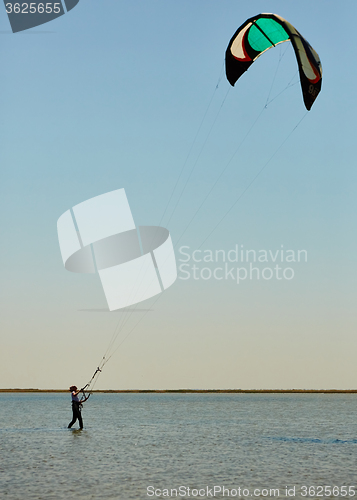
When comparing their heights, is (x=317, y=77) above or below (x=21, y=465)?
above

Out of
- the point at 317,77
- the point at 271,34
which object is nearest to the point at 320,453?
the point at 317,77

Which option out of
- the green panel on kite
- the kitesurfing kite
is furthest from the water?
the green panel on kite

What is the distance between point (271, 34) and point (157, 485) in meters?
10.5

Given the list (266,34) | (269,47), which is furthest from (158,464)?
(269,47)

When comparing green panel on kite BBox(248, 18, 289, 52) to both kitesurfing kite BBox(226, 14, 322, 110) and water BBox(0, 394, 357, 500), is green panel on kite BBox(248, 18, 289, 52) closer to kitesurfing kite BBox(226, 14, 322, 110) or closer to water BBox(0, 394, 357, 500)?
kitesurfing kite BBox(226, 14, 322, 110)

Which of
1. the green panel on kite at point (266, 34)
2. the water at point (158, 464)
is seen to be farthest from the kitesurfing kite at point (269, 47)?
the water at point (158, 464)

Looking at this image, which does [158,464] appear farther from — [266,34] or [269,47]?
[269,47]

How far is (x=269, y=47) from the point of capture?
571 inches

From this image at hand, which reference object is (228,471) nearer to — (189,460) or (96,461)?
(189,460)

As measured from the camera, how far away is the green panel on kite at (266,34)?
13220 millimetres

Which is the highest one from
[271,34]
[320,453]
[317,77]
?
[271,34]

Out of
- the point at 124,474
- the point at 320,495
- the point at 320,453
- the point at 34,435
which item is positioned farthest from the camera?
the point at 34,435

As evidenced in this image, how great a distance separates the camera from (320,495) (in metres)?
8.65

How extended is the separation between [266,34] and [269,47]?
0.85m
